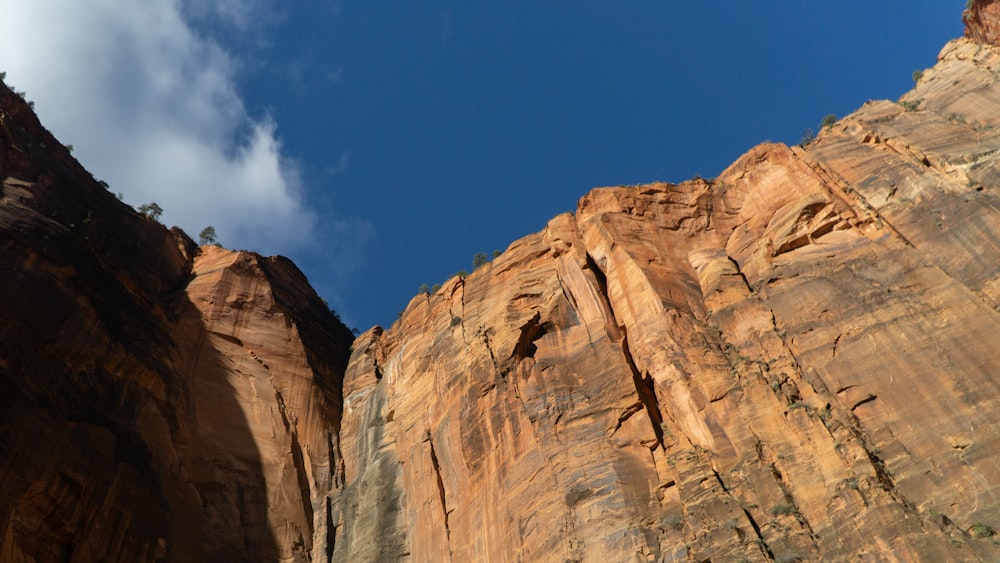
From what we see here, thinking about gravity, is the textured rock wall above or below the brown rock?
below

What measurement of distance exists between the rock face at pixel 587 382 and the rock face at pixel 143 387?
122mm

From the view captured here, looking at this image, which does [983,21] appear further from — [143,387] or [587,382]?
[143,387]

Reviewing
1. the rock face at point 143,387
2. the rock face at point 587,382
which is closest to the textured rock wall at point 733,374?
the rock face at point 587,382

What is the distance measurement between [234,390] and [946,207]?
2951 centimetres

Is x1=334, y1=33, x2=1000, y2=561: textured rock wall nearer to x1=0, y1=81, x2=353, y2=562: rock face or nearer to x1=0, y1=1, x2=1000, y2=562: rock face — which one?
x1=0, y1=1, x2=1000, y2=562: rock face

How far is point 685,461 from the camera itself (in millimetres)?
26656

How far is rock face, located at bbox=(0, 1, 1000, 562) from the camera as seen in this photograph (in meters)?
24.3

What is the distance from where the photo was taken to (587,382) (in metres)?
31.3

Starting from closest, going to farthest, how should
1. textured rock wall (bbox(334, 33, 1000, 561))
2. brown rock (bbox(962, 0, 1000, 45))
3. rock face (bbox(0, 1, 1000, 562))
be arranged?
textured rock wall (bbox(334, 33, 1000, 561))
rock face (bbox(0, 1, 1000, 562))
brown rock (bbox(962, 0, 1000, 45))

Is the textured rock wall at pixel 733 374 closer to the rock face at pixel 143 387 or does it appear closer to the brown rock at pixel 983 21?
the brown rock at pixel 983 21

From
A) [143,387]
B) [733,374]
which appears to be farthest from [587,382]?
[143,387]

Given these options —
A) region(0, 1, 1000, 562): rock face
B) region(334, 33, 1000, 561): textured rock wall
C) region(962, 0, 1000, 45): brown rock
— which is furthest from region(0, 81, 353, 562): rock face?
region(962, 0, 1000, 45): brown rock

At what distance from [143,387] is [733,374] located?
22589 mm

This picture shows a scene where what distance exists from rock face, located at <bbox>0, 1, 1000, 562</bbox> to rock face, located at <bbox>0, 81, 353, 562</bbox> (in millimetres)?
122
